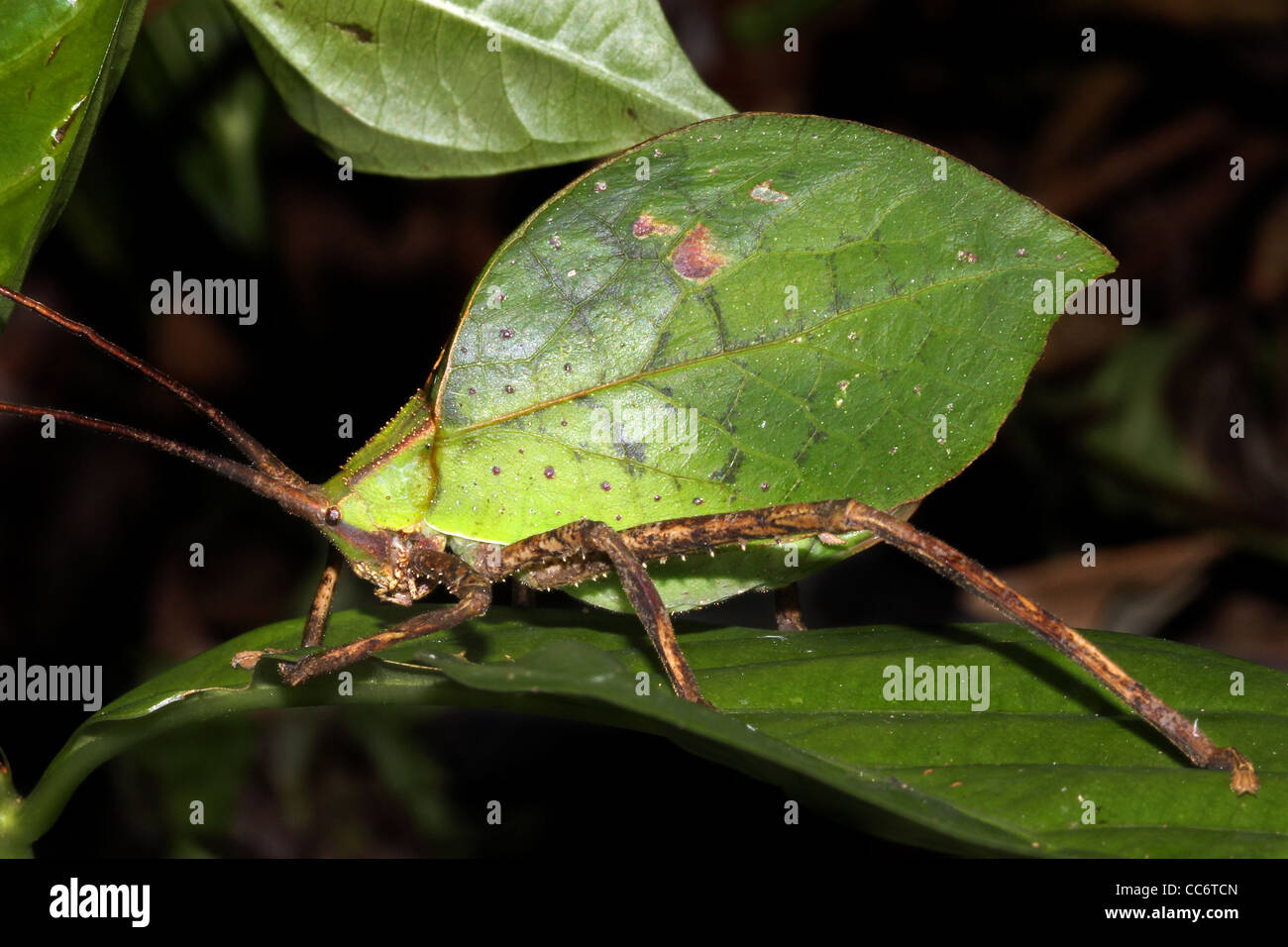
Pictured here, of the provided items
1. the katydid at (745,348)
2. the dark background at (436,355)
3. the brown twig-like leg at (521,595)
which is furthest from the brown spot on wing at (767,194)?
the dark background at (436,355)

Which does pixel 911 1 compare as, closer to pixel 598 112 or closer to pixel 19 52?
pixel 598 112

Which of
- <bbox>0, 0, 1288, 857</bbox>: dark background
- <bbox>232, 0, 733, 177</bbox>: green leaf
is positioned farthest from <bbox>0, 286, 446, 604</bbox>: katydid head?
<bbox>0, 0, 1288, 857</bbox>: dark background

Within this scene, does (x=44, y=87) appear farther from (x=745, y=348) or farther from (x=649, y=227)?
(x=745, y=348)

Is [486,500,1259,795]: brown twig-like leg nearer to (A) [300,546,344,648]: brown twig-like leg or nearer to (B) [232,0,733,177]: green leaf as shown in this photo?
(A) [300,546,344,648]: brown twig-like leg

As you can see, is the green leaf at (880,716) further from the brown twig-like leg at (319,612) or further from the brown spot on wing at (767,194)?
the brown spot on wing at (767,194)

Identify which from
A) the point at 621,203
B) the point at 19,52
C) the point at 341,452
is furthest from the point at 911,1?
the point at 19,52

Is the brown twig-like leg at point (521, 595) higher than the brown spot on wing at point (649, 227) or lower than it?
lower
